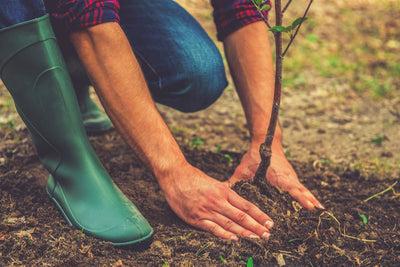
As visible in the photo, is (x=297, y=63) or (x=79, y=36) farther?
(x=297, y=63)

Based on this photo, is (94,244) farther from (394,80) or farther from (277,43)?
(394,80)

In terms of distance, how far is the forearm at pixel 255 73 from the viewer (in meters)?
2.18

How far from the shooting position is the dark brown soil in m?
1.71

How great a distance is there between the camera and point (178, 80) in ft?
7.61

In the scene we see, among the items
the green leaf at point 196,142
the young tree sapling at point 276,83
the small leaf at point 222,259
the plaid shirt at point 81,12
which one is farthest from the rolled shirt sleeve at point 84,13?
the green leaf at point 196,142

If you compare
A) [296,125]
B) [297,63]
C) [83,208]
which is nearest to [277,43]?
[83,208]

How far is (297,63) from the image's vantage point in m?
4.24

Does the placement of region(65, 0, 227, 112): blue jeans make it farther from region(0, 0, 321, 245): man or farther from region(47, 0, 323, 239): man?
region(0, 0, 321, 245): man

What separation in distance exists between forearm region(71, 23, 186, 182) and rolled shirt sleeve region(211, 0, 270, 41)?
54 cm

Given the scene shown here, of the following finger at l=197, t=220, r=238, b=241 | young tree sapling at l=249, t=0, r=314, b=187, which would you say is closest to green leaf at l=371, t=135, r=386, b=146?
young tree sapling at l=249, t=0, r=314, b=187

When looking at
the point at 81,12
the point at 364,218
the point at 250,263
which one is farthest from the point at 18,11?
the point at 364,218

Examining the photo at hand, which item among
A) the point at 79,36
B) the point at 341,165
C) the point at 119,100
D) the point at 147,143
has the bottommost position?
the point at 341,165

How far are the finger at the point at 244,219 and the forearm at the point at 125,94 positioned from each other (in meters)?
0.20

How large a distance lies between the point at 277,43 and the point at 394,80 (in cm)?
266
